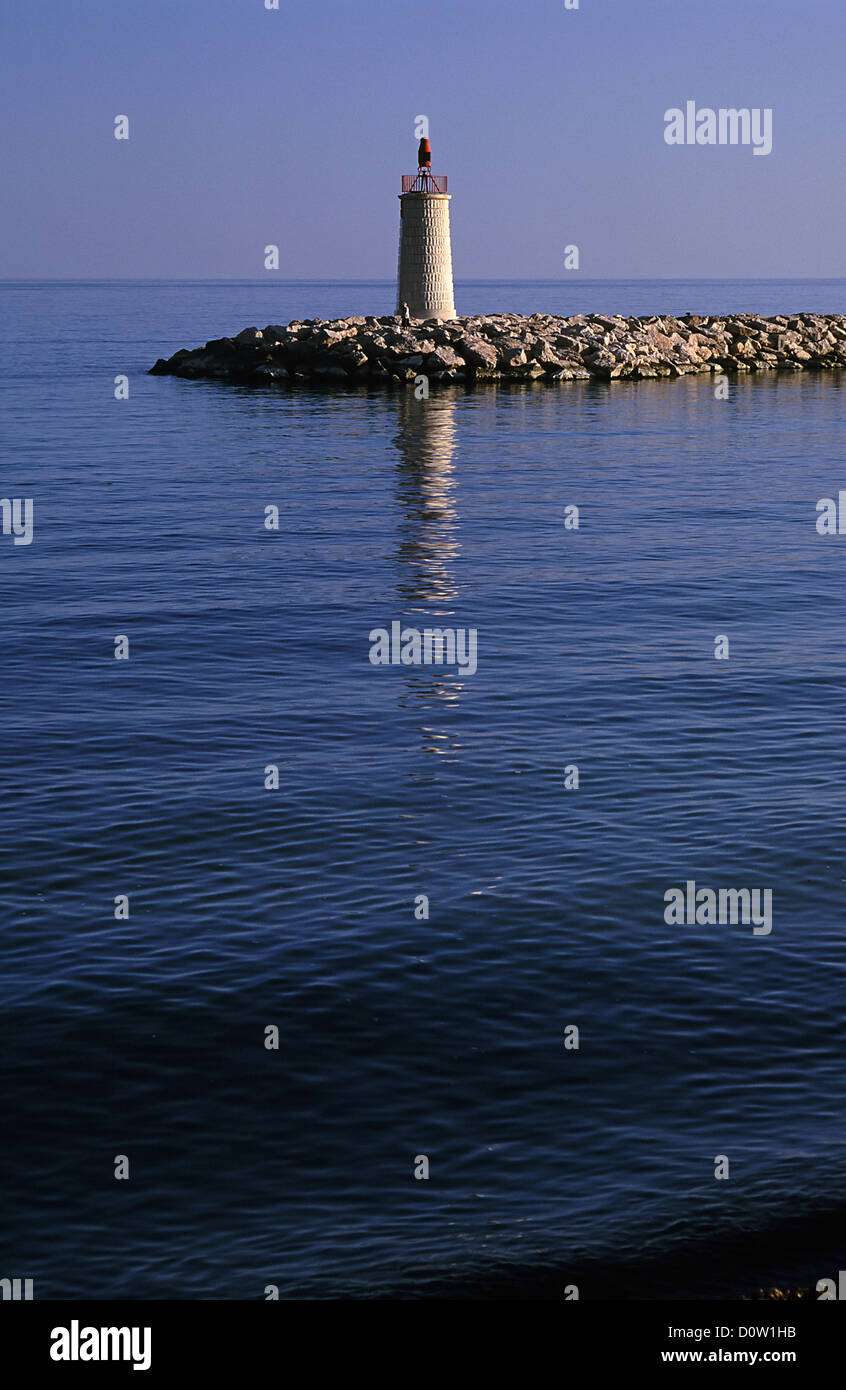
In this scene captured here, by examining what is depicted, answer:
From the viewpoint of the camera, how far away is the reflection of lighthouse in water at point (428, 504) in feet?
112

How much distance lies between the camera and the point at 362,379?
8631cm

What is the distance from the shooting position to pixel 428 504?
1804 inches

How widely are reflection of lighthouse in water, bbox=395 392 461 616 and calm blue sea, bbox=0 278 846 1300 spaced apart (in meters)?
0.32

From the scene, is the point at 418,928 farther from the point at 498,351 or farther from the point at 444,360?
the point at 498,351

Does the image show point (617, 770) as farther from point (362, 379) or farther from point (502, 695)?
point (362, 379)

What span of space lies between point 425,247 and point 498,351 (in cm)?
863

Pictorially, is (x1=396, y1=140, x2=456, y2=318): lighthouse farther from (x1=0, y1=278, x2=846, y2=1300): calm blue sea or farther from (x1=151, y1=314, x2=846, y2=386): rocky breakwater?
(x1=0, y1=278, x2=846, y2=1300): calm blue sea

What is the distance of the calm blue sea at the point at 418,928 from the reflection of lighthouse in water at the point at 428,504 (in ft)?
1.03

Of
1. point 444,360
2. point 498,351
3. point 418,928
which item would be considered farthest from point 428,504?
point 498,351

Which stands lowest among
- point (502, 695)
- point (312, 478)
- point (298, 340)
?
point (502, 695)

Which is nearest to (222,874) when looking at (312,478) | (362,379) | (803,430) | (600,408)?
(312,478)

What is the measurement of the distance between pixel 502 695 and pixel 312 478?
90.4 feet

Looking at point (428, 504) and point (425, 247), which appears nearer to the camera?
point (428, 504)

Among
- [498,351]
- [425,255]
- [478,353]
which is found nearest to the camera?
[478,353]
